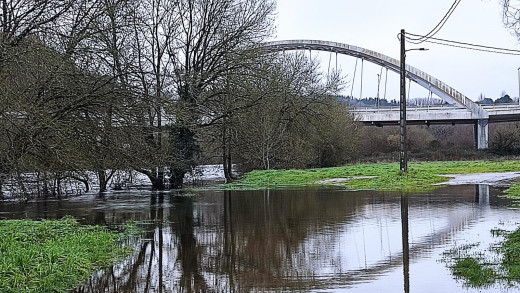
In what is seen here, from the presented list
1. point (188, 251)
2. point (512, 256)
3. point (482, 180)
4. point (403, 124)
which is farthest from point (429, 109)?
point (512, 256)

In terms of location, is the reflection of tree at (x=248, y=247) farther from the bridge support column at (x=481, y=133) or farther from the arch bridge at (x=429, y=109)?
the bridge support column at (x=481, y=133)

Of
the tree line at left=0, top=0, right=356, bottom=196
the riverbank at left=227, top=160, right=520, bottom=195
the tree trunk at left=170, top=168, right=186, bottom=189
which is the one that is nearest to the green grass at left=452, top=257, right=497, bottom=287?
the tree line at left=0, top=0, right=356, bottom=196

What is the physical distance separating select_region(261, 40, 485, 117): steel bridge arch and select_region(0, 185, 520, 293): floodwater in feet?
125

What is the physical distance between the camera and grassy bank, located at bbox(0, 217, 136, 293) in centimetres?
730

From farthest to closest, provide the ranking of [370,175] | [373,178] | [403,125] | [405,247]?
[370,175] → [373,178] → [403,125] → [405,247]

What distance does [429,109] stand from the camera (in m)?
56.2

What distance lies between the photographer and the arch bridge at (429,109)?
5575cm

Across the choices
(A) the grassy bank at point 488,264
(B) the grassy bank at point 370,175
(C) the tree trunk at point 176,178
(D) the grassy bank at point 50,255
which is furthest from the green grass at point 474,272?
(C) the tree trunk at point 176,178

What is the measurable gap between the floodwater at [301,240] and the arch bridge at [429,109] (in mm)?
35912

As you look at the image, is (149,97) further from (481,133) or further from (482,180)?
(481,133)

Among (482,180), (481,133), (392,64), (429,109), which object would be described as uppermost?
(392,64)

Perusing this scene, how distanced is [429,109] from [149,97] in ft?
140

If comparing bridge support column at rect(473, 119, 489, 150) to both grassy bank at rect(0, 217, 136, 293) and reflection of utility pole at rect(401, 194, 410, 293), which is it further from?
grassy bank at rect(0, 217, 136, 293)

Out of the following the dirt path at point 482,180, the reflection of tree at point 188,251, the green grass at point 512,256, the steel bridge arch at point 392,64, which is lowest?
the reflection of tree at point 188,251
